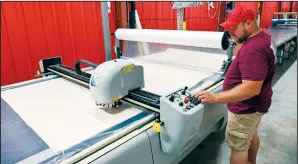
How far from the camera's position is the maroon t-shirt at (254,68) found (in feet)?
3.95

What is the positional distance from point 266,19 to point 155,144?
8.91 m

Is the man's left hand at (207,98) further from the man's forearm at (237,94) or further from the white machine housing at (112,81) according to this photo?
the white machine housing at (112,81)

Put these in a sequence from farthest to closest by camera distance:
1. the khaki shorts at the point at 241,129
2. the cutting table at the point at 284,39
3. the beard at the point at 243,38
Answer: the cutting table at the point at 284,39, the khaki shorts at the point at 241,129, the beard at the point at 243,38

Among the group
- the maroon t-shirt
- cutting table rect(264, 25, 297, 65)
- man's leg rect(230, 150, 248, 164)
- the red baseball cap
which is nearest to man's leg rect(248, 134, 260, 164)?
man's leg rect(230, 150, 248, 164)

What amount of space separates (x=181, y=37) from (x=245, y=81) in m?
1.01

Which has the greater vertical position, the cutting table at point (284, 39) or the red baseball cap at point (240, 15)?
the red baseball cap at point (240, 15)

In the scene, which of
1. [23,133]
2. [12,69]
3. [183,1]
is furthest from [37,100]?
[183,1]

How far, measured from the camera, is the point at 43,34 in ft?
9.64

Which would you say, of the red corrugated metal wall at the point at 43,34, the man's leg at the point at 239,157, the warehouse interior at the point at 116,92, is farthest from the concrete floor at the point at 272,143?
the red corrugated metal wall at the point at 43,34

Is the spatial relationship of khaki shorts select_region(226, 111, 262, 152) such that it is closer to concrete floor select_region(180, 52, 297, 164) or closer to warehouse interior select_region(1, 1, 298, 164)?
warehouse interior select_region(1, 1, 298, 164)

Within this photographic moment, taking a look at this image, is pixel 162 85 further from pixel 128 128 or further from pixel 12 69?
pixel 12 69

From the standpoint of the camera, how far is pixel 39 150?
105cm

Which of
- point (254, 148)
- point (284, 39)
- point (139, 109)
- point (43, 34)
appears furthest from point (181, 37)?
point (284, 39)

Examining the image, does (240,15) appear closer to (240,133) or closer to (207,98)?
(207,98)
